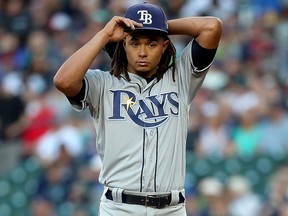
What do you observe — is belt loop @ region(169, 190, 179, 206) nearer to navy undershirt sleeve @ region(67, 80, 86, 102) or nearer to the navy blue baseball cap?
navy undershirt sleeve @ region(67, 80, 86, 102)

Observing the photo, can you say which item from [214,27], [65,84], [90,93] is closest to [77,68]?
[65,84]

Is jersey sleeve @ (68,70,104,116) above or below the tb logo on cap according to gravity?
below

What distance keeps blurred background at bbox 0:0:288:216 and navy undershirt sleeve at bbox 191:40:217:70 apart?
12.7 feet

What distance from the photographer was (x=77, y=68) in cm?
511

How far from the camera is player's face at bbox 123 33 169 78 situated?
Result: 5.22m

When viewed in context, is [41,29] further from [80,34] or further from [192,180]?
[192,180]

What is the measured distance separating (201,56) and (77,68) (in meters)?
0.72

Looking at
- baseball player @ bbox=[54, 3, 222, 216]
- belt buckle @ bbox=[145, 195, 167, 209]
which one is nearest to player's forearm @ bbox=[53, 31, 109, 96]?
baseball player @ bbox=[54, 3, 222, 216]

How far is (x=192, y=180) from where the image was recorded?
32.4 feet

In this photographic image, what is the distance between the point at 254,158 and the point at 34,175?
242 centimetres

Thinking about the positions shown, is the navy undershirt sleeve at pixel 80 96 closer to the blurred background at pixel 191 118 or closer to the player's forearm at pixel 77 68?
the player's forearm at pixel 77 68

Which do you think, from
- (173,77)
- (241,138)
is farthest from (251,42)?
(173,77)

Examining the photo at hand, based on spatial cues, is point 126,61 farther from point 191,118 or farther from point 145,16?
point 191,118

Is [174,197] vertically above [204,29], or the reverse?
[204,29]
